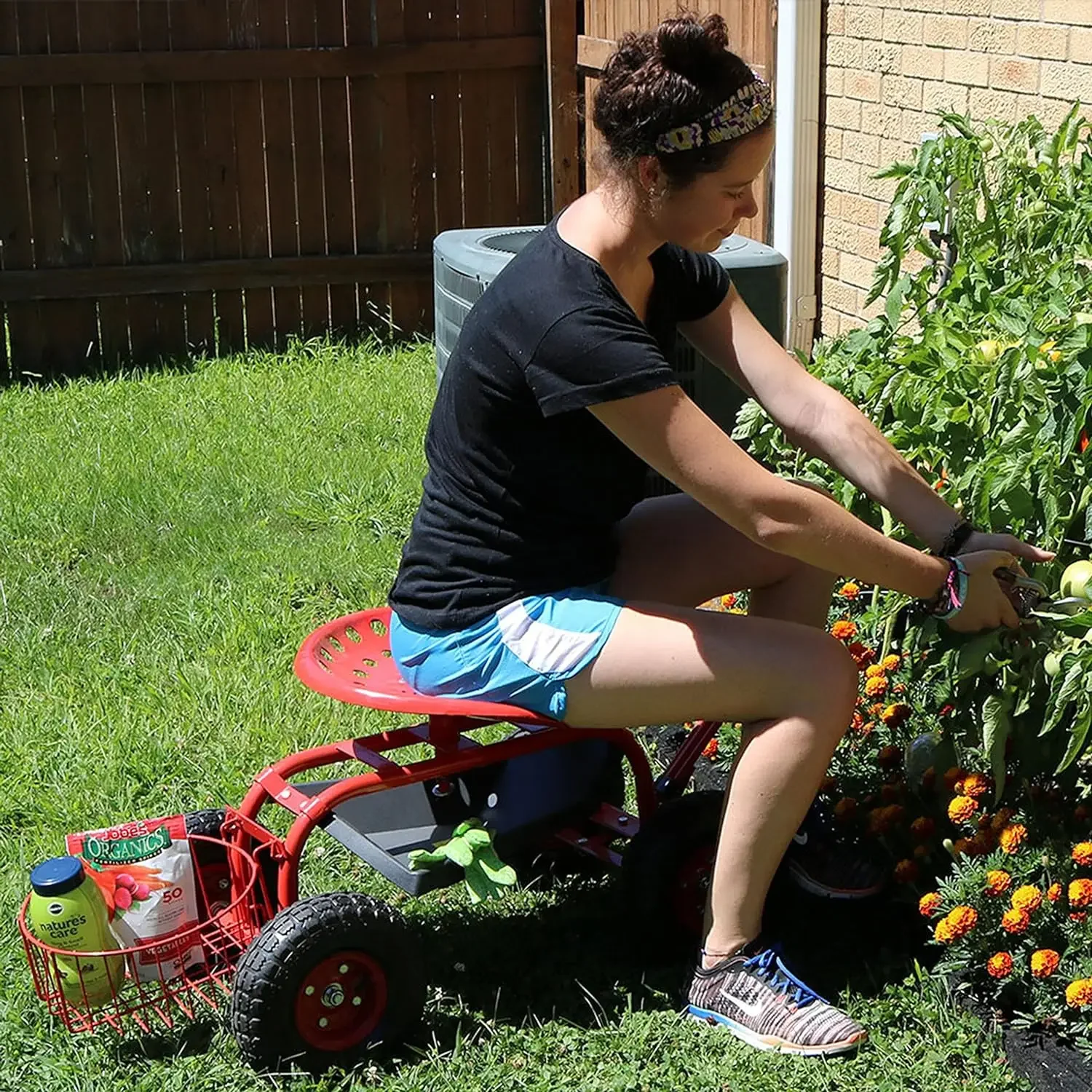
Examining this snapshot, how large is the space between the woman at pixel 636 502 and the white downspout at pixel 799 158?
276 centimetres

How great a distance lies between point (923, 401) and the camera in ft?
9.45

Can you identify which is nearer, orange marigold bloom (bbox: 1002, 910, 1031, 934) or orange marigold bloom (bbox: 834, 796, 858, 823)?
orange marigold bloom (bbox: 1002, 910, 1031, 934)

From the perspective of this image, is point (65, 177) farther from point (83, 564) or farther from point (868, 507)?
point (868, 507)

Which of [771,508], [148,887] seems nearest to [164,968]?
[148,887]

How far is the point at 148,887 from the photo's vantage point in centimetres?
276

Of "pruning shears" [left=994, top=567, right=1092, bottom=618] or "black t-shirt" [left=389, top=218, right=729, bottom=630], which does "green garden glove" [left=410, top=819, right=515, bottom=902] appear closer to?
"black t-shirt" [left=389, top=218, right=729, bottom=630]

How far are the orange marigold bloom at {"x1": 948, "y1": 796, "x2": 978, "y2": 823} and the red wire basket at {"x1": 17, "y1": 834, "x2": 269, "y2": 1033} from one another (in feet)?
3.81

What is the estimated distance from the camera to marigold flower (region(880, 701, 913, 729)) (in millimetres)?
3262

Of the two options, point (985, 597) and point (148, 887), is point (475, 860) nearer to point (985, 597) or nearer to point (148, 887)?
point (148, 887)

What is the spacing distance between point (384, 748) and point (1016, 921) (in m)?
1.13

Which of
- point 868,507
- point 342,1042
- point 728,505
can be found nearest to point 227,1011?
point 342,1042

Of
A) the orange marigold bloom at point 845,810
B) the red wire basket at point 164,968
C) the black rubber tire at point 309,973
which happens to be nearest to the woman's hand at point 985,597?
the orange marigold bloom at point 845,810

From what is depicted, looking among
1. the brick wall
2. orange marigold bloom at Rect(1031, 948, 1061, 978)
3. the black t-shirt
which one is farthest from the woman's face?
the brick wall

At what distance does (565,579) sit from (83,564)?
2.74 metres
